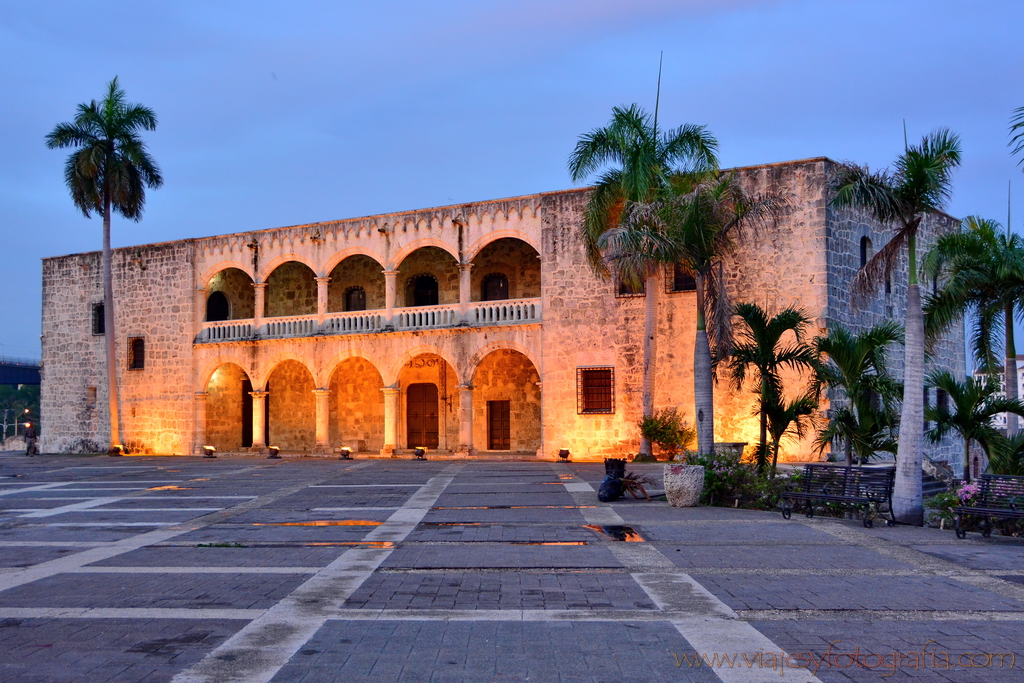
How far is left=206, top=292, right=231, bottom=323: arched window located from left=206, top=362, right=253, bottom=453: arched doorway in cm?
183

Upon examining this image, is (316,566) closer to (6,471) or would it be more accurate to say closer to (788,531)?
(788,531)

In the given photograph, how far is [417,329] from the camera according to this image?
995 inches

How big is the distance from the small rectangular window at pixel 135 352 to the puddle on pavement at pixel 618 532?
23648mm

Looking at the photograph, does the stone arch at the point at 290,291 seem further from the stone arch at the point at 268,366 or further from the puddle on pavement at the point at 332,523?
the puddle on pavement at the point at 332,523

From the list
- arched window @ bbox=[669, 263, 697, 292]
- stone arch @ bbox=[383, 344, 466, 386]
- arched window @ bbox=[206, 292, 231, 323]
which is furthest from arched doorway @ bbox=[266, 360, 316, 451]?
arched window @ bbox=[669, 263, 697, 292]

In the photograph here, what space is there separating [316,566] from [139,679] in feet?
11.8

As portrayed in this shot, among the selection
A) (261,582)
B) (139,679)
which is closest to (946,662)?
(139,679)

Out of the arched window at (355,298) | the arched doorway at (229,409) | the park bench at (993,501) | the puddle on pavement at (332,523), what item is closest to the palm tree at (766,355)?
the park bench at (993,501)

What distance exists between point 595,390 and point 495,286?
Result: 6.20 meters

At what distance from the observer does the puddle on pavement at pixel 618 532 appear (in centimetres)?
1031

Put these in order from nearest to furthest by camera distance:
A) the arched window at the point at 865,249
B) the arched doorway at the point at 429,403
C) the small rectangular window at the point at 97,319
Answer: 1. the arched window at the point at 865,249
2. the arched doorway at the point at 429,403
3. the small rectangular window at the point at 97,319

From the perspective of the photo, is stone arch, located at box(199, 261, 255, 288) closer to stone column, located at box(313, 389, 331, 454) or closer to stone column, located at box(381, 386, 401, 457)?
stone column, located at box(313, 389, 331, 454)

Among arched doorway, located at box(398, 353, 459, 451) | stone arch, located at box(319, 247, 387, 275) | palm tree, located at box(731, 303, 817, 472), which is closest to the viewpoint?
palm tree, located at box(731, 303, 817, 472)

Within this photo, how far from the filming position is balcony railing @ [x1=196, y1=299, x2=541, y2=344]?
24141 millimetres
